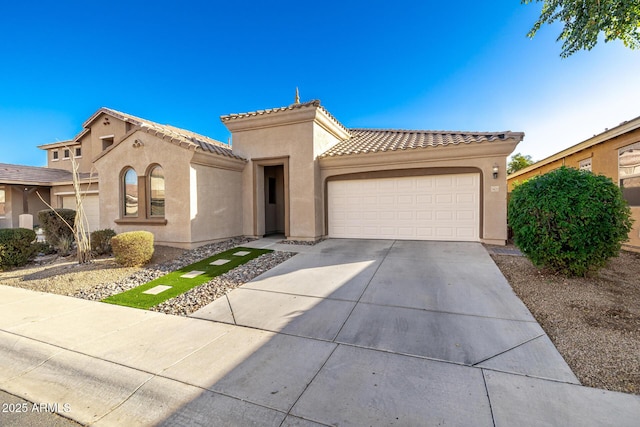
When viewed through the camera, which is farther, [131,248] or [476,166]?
[476,166]

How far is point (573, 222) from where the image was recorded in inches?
202

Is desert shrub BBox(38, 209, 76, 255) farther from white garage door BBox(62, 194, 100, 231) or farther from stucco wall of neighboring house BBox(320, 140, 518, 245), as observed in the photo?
stucco wall of neighboring house BBox(320, 140, 518, 245)

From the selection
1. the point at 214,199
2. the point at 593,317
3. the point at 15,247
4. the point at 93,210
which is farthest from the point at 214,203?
the point at 93,210

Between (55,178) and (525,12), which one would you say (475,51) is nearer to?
(525,12)

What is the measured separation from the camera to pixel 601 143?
33.9 feet

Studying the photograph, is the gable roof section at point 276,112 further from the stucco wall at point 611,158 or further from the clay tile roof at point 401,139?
the stucco wall at point 611,158

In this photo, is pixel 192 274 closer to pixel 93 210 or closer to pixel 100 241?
pixel 100 241

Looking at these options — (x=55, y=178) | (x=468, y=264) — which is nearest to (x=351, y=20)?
(x=468, y=264)

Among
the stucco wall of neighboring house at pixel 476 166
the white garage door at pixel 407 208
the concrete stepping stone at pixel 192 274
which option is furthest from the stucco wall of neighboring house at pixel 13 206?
the stucco wall of neighboring house at pixel 476 166

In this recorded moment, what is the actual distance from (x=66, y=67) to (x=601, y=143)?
2447 cm

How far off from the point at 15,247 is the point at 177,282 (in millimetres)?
5998

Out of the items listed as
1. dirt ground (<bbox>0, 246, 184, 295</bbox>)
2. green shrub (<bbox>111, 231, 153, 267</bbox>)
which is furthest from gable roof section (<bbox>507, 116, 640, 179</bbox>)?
green shrub (<bbox>111, 231, 153, 267</bbox>)

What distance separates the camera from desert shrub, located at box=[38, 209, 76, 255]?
370 inches

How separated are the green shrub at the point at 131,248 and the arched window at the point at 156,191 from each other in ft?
7.97
